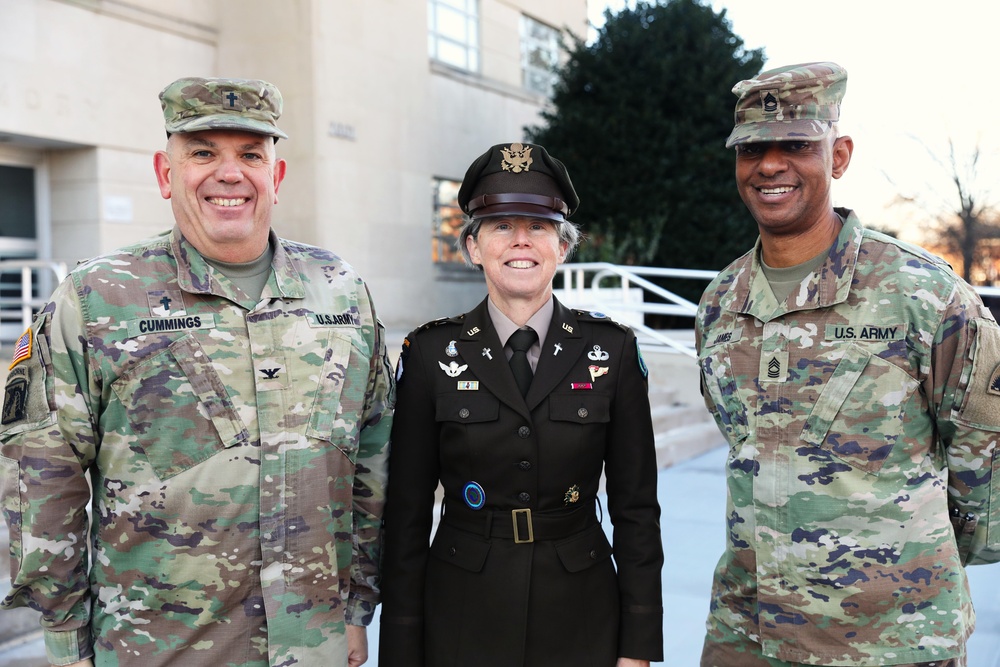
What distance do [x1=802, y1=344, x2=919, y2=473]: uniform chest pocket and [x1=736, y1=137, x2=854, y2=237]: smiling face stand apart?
389mm

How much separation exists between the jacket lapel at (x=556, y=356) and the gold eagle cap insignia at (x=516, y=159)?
44cm

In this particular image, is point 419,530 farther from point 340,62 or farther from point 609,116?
point 609,116

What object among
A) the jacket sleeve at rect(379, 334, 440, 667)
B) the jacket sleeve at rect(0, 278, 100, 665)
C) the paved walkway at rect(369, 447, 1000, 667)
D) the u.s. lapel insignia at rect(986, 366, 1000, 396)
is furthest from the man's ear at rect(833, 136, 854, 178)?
the paved walkway at rect(369, 447, 1000, 667)

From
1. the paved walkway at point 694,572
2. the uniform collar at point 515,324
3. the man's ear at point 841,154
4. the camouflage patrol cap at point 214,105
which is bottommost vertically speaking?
the paved walkway at point 694,572

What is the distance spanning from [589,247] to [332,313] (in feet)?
31.4

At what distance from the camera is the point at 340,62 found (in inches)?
414

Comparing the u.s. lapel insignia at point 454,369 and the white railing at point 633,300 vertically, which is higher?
the white railing at point 633,300

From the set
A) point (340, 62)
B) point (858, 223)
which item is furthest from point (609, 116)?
point (858, 223)

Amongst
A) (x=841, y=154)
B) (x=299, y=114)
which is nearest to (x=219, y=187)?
(x=841, y=154)

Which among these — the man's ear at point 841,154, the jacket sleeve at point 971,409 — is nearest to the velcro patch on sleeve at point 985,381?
the jacket sleeve at point 971,409

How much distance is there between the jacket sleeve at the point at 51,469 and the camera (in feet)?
6.72

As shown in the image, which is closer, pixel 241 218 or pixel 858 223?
pixel 241 218

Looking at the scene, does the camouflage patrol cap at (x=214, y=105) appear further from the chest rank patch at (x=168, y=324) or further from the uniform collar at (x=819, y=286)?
the uniform collar at (x=819, y=286)

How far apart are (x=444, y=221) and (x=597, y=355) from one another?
10690mm
